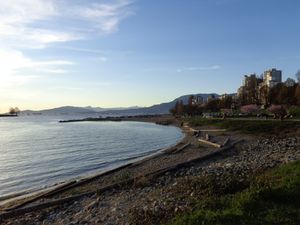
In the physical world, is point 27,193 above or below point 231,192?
→ below

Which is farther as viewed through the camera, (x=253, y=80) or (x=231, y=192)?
(x=253, y=80)

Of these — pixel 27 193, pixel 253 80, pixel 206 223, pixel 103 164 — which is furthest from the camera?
pixel 253 80

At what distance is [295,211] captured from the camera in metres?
12.4

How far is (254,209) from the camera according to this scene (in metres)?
12.6

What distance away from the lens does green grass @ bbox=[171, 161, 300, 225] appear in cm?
1134

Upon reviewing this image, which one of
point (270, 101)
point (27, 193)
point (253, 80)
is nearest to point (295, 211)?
point (27, 193)

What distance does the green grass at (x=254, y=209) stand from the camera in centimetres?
1134

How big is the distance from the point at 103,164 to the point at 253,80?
150m

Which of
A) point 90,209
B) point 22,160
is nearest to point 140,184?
point 90,209

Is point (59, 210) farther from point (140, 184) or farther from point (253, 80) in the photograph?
point (253, 80)

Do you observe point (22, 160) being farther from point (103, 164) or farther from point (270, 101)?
point (270, 101)

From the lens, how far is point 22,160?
46562 millimetres

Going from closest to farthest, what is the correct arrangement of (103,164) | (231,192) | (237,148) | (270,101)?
(231,192), (103,164), (237,148), (270,101)

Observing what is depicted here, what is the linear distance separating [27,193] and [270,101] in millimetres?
127403
